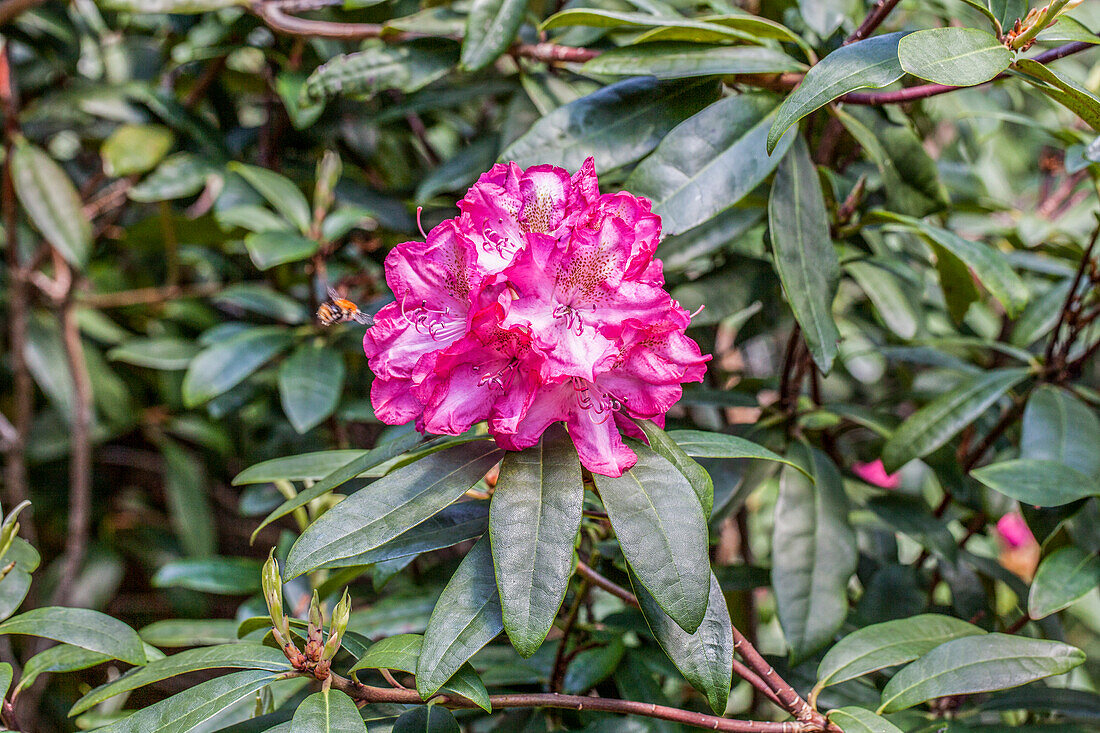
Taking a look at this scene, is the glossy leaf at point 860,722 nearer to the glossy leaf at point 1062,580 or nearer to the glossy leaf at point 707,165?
the glossy leaf at point 1062,580

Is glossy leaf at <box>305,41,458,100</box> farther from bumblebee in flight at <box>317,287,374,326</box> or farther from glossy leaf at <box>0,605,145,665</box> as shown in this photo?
glossy leaf at <box>0,605,145,665</box>

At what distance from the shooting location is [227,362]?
4.09 feet

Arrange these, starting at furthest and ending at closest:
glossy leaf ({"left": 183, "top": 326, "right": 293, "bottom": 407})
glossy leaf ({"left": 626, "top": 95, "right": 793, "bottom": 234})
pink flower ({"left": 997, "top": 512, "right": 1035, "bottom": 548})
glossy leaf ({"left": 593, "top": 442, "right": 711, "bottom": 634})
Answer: pink flower ({"left": 997, "top": 512, "right": 1035, "bottom": 548})
glossy leaf ({"left": 183, "top": 326, "right": 293, "bottom": 407})
glossy leaf ({"left": 626, "top": 95, "right": 793, "bottom": 234})
glossy leaf ({"left": 593, "top": 442, "right": 711, "bottom": 634})

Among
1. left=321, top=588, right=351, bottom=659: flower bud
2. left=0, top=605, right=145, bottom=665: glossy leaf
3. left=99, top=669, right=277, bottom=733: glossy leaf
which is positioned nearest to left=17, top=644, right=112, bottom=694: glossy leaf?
left=0, top=605, right=145, bottom=665: glossy leaf

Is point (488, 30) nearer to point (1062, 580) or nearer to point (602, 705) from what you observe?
point (602, 705)

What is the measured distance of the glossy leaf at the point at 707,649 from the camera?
649 millimetres

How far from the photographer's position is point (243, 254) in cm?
173

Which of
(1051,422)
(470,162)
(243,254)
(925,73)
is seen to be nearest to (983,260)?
(1051,422)

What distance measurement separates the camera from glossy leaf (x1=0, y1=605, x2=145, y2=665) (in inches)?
28.6

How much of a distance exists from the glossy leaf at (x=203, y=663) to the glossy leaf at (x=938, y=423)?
0.75 metres

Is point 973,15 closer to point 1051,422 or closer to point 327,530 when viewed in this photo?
point 1051,422

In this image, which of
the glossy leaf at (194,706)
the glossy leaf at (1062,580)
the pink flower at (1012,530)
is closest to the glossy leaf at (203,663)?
the glossy leaf at (194,706)

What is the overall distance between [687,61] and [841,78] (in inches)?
9.3

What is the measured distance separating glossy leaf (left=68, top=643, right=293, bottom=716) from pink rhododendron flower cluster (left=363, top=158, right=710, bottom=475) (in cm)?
24
